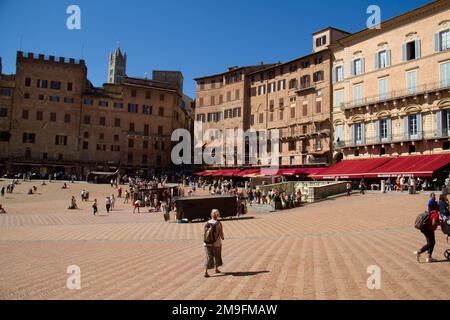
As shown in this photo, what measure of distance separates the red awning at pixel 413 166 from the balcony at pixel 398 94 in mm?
6228

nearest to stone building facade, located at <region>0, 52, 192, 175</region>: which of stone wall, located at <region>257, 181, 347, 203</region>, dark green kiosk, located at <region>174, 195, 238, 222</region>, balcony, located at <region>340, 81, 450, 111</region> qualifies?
balcony, located at <region>340, 81, 450, 111</region>

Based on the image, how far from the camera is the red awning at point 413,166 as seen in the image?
32281mm

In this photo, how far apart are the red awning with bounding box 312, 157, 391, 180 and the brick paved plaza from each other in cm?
1555

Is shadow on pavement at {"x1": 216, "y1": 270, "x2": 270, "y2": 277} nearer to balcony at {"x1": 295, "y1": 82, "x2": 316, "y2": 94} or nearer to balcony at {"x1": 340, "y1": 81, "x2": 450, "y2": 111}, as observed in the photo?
balcony at {"x1": 340, "y1": 81, "x2": 450, "y2": 111}

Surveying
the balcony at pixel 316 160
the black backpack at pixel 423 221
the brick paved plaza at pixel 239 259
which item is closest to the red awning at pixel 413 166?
the balcony at pixel 316 160

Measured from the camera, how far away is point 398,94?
129 feet

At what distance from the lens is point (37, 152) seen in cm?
6338

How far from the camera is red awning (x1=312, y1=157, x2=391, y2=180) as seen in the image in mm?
38438

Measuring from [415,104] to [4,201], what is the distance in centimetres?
4082

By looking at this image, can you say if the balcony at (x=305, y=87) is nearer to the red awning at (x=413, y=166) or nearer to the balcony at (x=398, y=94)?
the balcony at (x=398, y=94)

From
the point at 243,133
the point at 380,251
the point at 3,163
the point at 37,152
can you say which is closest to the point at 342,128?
the point at 243,133

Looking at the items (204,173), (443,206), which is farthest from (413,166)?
(204,173)

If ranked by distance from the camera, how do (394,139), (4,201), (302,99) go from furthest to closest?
(302,99), (394,139), (4,201)
